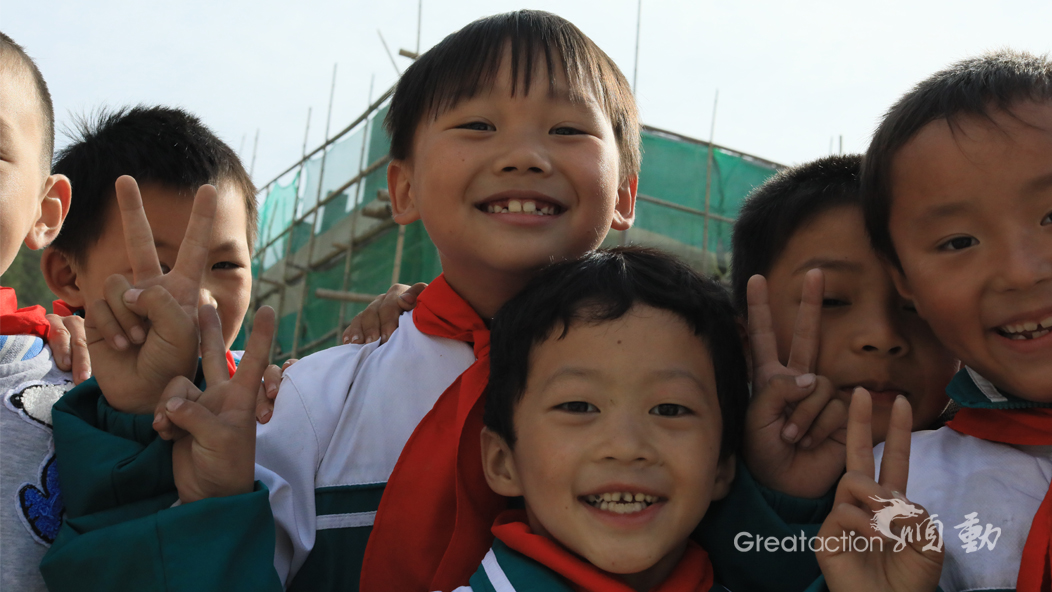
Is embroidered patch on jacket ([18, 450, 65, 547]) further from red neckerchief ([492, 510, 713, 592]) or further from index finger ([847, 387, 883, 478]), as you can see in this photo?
index finger ([847, 387, 883, 478])

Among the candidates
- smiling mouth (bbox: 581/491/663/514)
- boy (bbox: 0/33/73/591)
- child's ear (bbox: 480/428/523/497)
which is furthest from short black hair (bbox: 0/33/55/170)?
smiling mouth (bbox: 581/491/663/514)

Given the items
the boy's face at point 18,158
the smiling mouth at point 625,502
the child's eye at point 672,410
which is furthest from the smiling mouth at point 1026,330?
the boy's face at point 18,158

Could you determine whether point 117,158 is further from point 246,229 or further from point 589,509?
point 589,509

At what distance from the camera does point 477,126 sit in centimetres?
175

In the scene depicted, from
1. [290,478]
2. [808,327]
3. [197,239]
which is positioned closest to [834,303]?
[808,327]

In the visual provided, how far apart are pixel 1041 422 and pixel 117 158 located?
6.93ft

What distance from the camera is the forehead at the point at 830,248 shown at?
1.74 meters

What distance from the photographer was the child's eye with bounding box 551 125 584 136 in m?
1.74

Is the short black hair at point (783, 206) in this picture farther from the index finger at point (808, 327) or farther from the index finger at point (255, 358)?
the index finger at point (255, 358)

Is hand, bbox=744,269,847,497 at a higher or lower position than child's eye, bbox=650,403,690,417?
lower

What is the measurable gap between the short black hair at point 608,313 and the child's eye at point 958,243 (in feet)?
1.26

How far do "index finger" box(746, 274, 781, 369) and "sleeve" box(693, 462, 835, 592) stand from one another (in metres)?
0.22

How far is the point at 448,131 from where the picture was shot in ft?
5.72

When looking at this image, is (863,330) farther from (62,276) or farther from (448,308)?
(62,276)
